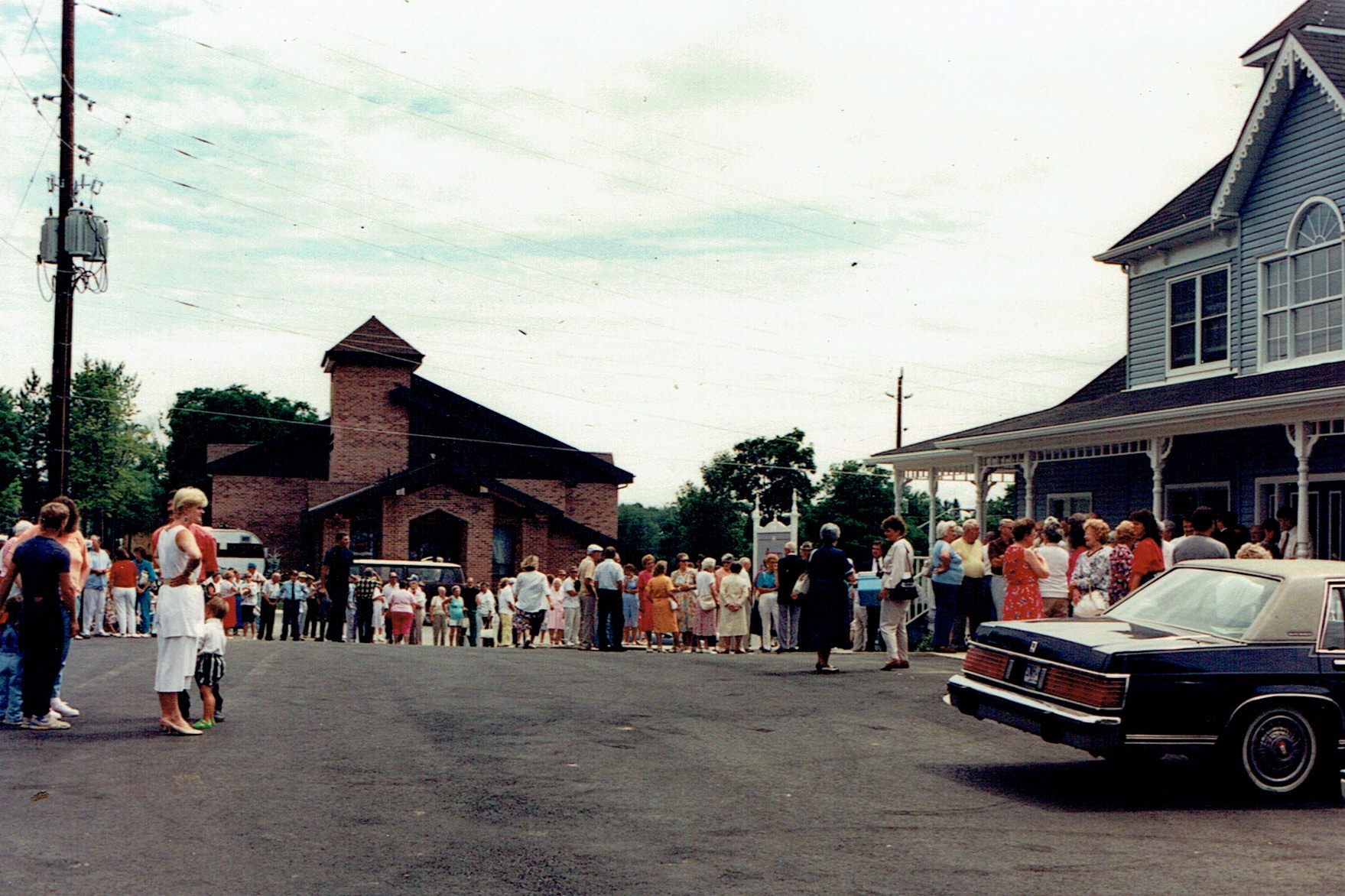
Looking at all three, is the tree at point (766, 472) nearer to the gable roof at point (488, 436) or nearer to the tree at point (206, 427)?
the tree at point (206, 427)

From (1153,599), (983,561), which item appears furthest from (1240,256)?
(1153,599)

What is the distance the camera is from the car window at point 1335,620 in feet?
26.5

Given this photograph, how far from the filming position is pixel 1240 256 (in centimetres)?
2067

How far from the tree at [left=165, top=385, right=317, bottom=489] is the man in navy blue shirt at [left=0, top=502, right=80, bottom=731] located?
7976 cm

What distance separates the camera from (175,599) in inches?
369

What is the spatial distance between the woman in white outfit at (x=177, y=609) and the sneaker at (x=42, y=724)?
94cm

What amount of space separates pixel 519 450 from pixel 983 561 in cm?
3832

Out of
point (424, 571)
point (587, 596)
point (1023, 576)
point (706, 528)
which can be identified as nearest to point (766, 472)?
point (706, 528)

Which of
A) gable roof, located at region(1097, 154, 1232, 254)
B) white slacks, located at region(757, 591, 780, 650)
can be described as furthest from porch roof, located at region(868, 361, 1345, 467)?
white slacks, located at region(757, 591, 780, 650)

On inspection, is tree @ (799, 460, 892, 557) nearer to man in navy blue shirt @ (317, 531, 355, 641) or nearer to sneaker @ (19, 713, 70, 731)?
man in navy blue shirt @ (317, 531, 355, 641)

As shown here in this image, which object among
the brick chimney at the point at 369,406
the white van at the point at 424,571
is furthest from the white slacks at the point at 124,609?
the brick chimney at the point at 369,406

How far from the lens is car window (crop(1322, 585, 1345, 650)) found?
8.06 metres

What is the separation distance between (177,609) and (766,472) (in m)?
95.2

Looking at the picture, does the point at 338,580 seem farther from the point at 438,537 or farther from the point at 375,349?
the point at 375,349
